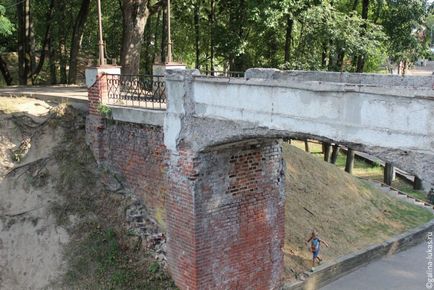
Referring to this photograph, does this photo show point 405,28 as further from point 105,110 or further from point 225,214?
point 225,214

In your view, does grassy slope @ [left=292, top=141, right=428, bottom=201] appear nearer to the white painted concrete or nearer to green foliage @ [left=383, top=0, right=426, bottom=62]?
green foliage @ [left=383, top=0, right=426, bottom=62]

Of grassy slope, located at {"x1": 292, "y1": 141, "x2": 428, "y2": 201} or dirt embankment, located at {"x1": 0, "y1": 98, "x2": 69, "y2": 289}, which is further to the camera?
grassy slope, located at {"x1": 292, "y1": 141, "x2": 428, "y2": 201}

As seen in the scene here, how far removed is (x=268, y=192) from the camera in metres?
9.53

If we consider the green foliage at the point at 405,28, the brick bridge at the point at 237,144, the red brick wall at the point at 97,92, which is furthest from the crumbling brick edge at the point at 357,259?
Result: the green foliage at the point at 405,28

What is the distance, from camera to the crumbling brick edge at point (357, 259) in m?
11.7

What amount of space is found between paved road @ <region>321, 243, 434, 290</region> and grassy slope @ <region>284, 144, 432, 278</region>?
655 mm

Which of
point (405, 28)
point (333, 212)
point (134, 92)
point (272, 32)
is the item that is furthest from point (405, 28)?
point (134, 92)

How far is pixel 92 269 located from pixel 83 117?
369 cm

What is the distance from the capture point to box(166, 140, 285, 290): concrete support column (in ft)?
28.0

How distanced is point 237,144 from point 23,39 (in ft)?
54.6

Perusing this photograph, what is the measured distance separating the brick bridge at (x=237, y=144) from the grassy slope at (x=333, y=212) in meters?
2.97

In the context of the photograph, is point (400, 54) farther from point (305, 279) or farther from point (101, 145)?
point (101, 145)

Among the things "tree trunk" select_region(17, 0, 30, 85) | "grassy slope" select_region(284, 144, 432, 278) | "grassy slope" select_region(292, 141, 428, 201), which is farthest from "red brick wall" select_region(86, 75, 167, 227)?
"grassy slope" select_region(292, 141, 428, 201)

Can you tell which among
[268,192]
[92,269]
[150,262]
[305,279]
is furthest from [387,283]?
[92,269]
